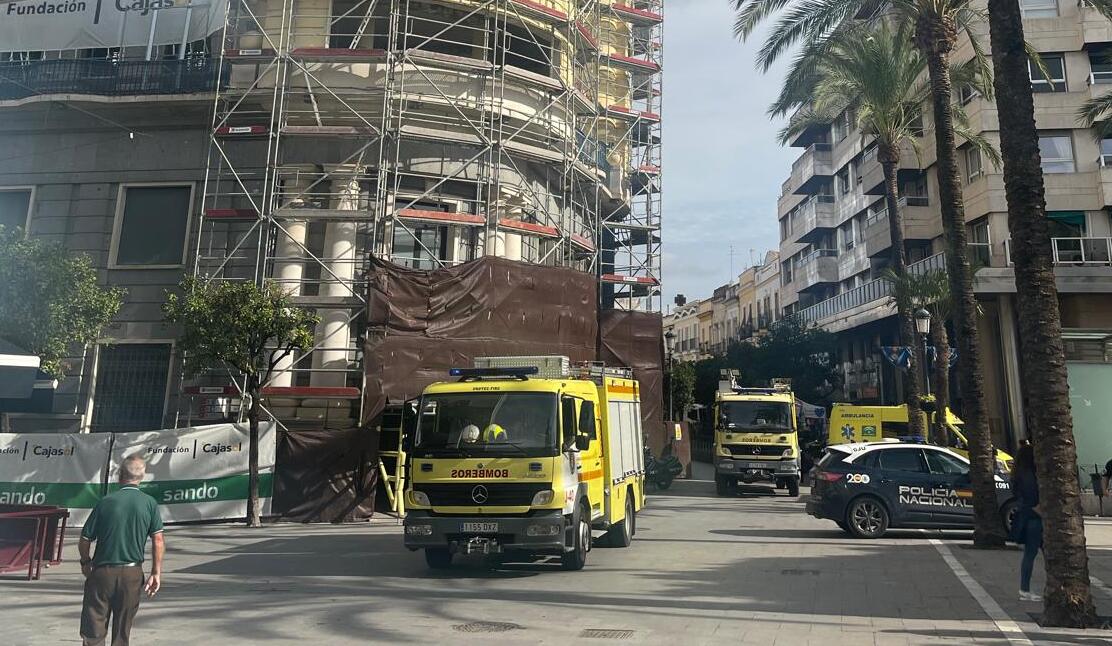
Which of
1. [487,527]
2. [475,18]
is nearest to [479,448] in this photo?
[487,527]

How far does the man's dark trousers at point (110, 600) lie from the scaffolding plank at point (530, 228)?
1585 centimetres

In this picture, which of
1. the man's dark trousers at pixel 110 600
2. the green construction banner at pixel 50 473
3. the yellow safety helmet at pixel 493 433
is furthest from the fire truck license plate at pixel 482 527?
the green construction banner at pixel 50 473

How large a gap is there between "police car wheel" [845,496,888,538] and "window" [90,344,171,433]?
1728 centimetres

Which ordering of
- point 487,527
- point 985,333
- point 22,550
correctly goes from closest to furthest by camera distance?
1. point 487,527
2. point 22,550
3. point 985,333

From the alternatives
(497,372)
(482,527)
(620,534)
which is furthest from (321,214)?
(482,527)

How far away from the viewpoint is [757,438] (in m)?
22.2

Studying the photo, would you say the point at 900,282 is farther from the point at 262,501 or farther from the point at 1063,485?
the point at 262,501

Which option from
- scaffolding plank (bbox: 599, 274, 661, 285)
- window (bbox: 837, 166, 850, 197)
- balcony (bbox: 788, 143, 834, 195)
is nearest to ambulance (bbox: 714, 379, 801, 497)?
scaffolding plank (bbox: 599, 274, 661, 285)

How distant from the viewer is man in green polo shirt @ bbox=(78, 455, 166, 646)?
5.39 m

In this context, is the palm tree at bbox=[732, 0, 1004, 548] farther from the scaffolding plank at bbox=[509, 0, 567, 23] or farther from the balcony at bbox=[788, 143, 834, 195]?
the balcony at bbox=[788, 143, 834, 195]

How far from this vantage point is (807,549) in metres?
12.7

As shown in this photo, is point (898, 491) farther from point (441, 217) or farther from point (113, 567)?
point (113, 567)

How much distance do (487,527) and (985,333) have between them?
2672 centimetres

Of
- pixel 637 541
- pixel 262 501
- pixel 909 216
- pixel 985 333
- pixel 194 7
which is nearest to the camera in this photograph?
pixel 637 541
